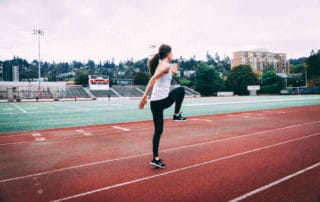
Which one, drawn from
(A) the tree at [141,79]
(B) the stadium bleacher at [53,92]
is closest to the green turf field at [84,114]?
(B) the stadium bleacher at [53,92]

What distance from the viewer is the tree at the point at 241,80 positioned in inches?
3300

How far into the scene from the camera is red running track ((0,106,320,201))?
3.58 meters

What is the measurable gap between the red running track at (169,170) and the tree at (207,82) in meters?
73.8

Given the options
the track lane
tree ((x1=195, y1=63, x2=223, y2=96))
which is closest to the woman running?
the track lane

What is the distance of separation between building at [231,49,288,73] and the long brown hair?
15499 centimetres

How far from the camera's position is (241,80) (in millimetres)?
84688

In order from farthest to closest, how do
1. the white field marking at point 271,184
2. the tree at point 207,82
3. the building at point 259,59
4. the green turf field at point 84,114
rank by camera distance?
the building at point 259,59, the tree at point 207,82, the green turf field at point 84,114, the white field marking at point 271,184

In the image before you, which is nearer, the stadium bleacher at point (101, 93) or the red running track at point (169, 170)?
the red running track at point (169, 170)

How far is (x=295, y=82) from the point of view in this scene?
8819 cm

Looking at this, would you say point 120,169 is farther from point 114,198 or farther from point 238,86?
point 238,86

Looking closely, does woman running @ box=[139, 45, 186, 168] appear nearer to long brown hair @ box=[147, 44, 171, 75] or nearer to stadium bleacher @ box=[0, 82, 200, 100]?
long brown hair @ box=[147, 44, 171, 75]

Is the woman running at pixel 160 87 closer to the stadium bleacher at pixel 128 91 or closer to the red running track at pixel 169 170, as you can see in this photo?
the red running track at pixel 169 170

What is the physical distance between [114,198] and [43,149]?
427cm

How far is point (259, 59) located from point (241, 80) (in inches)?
3232
